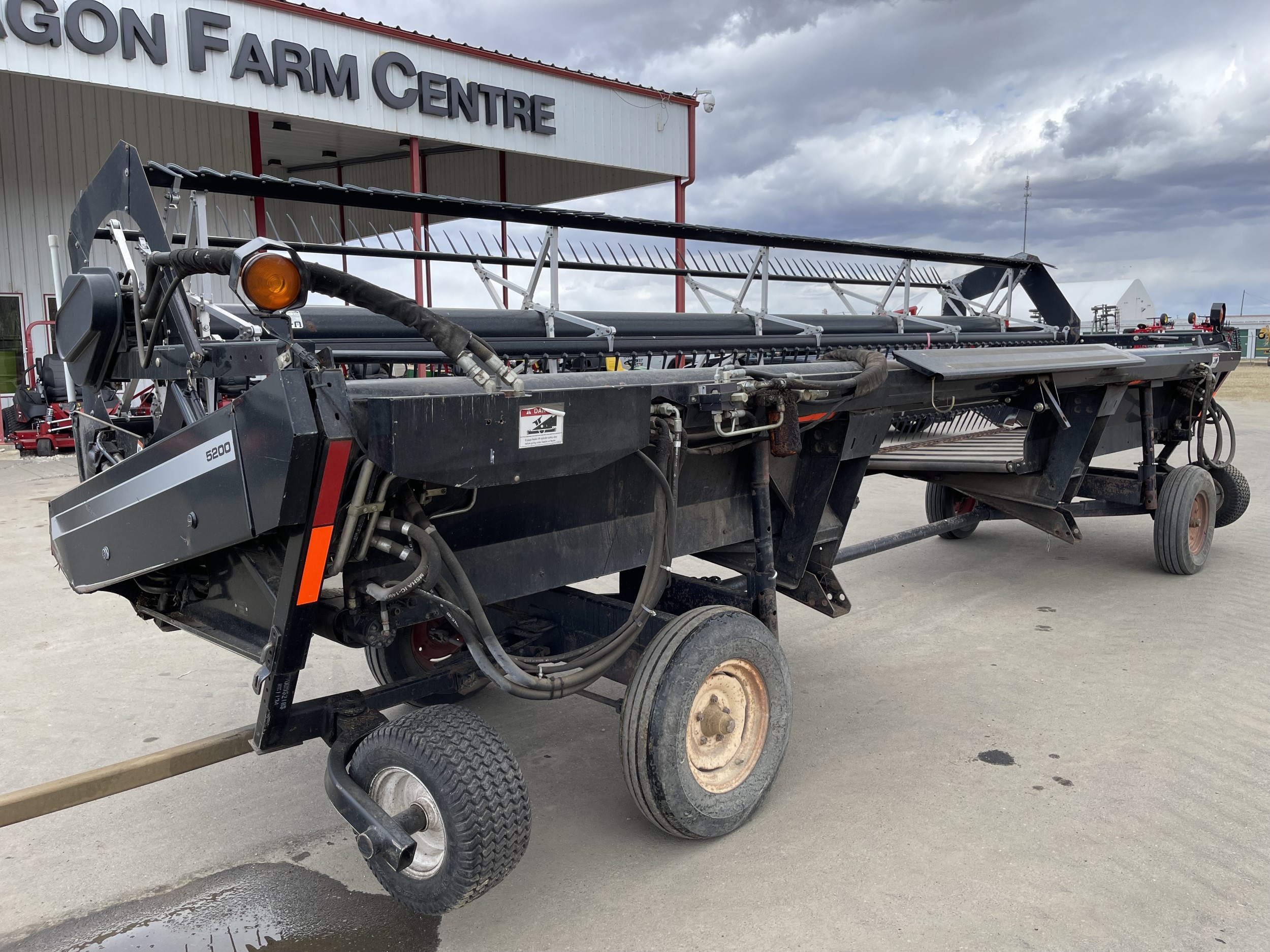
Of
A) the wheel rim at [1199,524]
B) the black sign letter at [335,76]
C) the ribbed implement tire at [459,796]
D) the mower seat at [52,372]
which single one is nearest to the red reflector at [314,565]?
the ribbed implement tire at [459,796]

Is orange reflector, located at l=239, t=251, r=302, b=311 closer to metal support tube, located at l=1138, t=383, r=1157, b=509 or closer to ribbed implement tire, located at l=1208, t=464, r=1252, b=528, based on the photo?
metal support tube, located at l=1138, t=383, r=1157, b=509

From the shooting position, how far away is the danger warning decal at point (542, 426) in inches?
86.9

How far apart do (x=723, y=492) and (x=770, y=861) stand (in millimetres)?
1195

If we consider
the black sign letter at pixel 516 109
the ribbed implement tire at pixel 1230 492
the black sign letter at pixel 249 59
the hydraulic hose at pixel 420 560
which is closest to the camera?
the hydraulic hose at pixel 420 560

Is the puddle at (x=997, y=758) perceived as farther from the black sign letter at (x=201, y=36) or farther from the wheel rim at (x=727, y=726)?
the black sign letter at (x=201, y=36)

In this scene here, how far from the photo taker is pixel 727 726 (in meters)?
2.85

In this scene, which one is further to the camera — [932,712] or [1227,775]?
[932,712]

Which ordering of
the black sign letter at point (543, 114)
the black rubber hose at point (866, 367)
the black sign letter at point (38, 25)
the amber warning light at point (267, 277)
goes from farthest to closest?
the black sign letter at point (543, 114) < the black sign letter at point (38, 25) < the black rubber hose at point (866, 367) < the amber warning light at point (267, 277)

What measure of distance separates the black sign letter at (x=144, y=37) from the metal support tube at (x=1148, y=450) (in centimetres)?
1200

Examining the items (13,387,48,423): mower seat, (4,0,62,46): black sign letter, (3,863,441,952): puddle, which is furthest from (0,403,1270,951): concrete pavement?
(4,0,62,46): black sign letter

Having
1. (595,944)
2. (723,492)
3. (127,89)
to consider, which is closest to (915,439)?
(723,492)

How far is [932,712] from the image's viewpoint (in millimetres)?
3748

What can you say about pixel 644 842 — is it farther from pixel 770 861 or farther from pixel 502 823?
pixel 502 823

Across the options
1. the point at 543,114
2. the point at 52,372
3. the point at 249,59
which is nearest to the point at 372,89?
the point at 249,59
